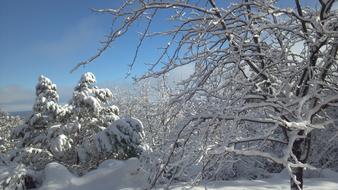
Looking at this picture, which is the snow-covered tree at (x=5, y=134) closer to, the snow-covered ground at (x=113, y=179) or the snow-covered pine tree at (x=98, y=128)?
the snow-covered pine tree at (x=98, y=128)

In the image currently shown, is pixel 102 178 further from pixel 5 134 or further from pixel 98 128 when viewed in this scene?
pixel 5 134

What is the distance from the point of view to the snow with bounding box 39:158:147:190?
8.41m

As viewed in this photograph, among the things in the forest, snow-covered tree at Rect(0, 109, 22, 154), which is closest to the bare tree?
the forest

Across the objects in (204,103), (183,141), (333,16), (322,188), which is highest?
(333,16)

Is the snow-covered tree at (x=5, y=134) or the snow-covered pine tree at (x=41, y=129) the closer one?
the snow-covered pine tree at (x=41, y=129)

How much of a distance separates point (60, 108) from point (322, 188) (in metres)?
11.7

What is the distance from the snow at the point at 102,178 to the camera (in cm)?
841

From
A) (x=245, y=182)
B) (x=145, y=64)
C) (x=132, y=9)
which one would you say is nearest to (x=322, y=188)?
(x=245, y=182)

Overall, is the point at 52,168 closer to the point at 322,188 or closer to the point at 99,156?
the point at 99,156

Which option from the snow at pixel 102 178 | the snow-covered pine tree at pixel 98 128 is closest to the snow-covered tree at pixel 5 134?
the snow-covered pine tree at pixel 98 128

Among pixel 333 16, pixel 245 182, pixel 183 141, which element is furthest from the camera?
pixel 245 182

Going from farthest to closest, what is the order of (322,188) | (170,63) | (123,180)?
1. (123,180)
2. (322,188)
3. (170,63)

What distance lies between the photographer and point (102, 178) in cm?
877

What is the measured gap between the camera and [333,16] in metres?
3.47
